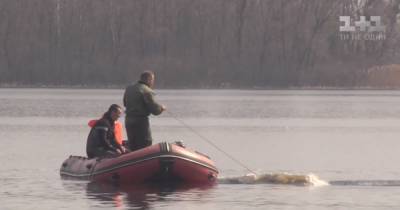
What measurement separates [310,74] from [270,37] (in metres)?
5.49

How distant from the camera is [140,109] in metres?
22.5

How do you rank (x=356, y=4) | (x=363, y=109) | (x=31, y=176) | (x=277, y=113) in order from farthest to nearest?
(x=356, y=4) → (x=363, y=109) → (x=277, y=113) → (x=31, y=176)

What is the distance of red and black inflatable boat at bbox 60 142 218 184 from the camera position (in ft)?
71.6

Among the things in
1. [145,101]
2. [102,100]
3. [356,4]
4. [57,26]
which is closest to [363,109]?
[102,100]

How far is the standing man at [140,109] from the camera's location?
22.4 meters

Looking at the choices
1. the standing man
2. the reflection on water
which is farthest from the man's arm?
the reflection on water

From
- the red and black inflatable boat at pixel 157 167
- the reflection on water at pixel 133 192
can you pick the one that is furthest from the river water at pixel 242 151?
the red and black inflatable boat at pixel 157 167

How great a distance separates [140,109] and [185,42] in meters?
65.0

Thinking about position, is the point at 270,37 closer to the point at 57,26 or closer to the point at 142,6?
the point at 142,6

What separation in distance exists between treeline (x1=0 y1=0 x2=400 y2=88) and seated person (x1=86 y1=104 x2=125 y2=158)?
58193mm

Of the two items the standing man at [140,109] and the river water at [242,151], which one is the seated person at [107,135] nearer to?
the standing man at [140,109]

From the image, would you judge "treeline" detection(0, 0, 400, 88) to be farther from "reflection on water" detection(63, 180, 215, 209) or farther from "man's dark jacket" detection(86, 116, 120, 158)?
"reflection on water" detection(63, 180, 215, 209)

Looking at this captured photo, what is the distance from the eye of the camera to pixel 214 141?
36.8 meters

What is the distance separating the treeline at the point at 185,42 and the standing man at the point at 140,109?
5858 cm
